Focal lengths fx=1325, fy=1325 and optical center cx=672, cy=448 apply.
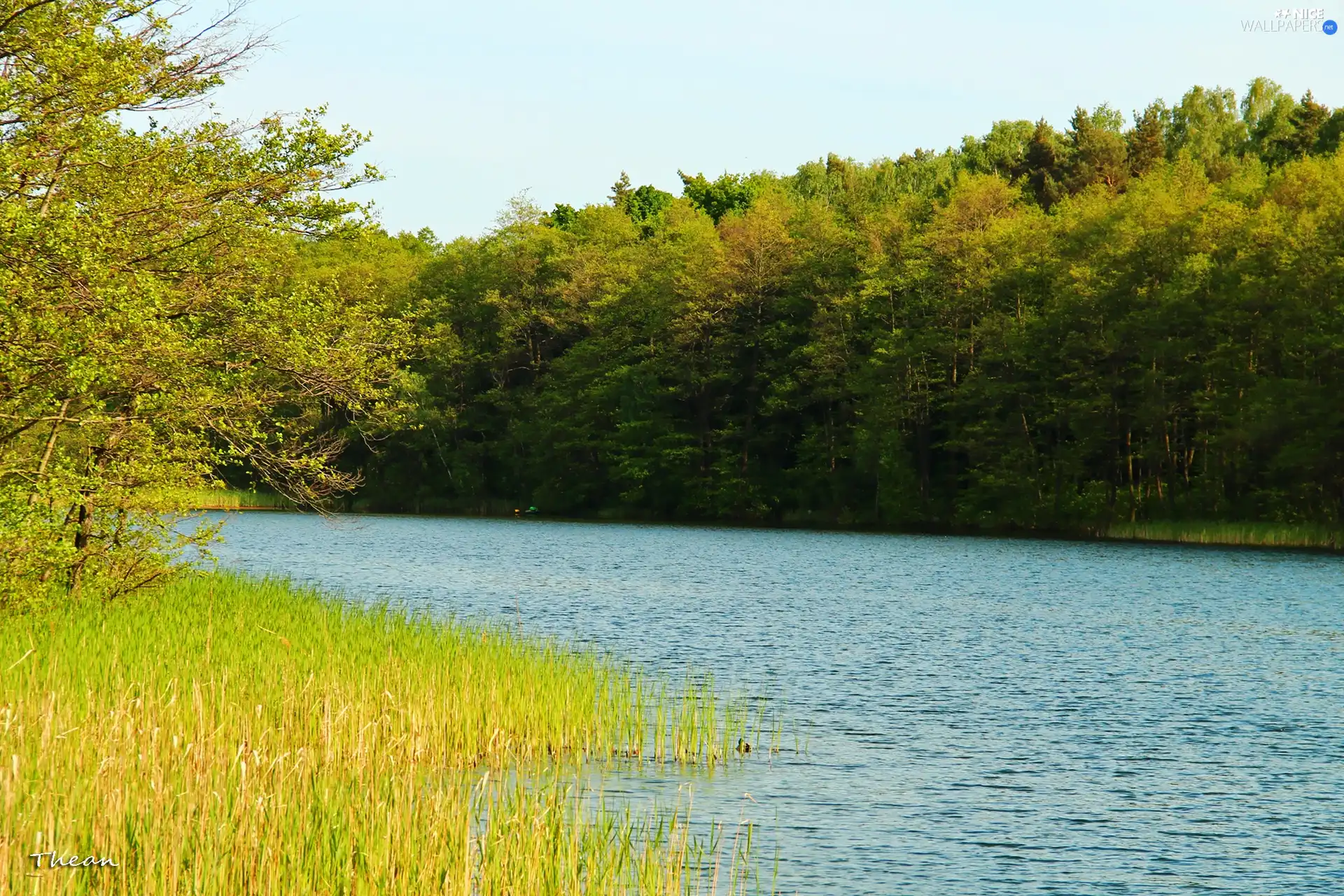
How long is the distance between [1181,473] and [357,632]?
186 feet

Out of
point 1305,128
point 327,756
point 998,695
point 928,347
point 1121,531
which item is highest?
point 1305,128

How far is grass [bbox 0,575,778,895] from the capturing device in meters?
8.07

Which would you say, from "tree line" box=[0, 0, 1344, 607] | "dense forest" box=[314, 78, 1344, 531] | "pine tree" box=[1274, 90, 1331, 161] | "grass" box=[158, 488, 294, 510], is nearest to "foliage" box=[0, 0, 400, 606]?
"tree line" box=[0, 0, 1344, 607]

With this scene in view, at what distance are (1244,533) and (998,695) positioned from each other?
40317mm

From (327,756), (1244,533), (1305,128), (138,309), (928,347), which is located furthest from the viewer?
(1305,128)

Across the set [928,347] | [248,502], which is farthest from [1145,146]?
[248,502]

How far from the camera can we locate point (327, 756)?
36.0 ft

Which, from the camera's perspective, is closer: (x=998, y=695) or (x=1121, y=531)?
(x=998, y=695)

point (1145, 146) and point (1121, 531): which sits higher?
point (1145, 146)

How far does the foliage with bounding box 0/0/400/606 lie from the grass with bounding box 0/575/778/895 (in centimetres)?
177

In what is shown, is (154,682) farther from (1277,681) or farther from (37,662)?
(1277,681)

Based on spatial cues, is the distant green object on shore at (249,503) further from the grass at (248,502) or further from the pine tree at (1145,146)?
the pine tree at (1145,146)

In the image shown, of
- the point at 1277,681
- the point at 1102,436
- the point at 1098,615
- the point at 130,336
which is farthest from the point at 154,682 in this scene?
the point at 1102,436

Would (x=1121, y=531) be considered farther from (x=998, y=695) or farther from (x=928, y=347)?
(x=998, y=695)
